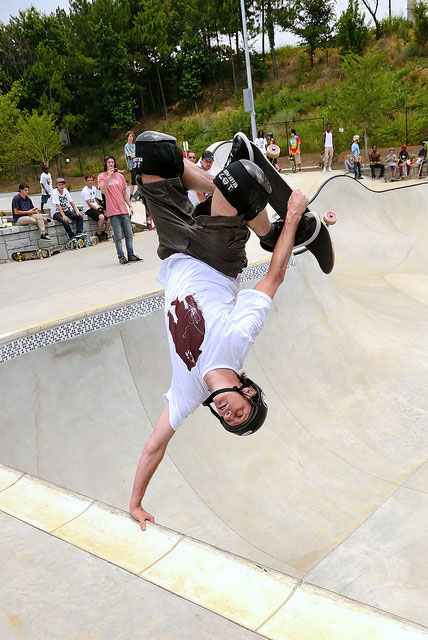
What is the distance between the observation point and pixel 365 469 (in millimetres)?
4762

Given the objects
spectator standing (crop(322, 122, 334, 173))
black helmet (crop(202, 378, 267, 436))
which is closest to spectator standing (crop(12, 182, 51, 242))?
black helmet (crop(202, 378, 267, 436))

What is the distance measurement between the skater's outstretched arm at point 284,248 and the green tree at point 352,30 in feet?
159

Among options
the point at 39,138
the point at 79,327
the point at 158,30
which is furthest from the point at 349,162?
the point at 158,30

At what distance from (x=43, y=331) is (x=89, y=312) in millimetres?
510

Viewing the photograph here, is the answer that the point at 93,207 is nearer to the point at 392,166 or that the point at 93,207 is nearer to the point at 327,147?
the point at 327,147

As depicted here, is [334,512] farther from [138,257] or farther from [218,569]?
[138,257]

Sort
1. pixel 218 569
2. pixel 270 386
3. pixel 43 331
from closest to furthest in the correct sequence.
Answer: pixel 218 569 < pixel 43 331 < pixel 270 386

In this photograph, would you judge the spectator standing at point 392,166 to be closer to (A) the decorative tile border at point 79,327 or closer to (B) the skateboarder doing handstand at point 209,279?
(A) the decorative tile border at point 79,327

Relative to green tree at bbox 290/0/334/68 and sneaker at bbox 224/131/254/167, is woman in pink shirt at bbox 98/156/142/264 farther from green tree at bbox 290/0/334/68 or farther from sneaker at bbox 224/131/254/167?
green tree at bbox 290/0/334/68

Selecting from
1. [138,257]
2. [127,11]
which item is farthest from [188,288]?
[127,11]

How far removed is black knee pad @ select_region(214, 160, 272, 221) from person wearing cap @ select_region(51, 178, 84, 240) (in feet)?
31.1

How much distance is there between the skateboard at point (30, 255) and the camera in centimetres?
1105

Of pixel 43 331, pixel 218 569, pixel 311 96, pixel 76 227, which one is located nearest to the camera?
pixel 218 569

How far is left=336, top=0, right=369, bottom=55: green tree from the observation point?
4472 centimetres
